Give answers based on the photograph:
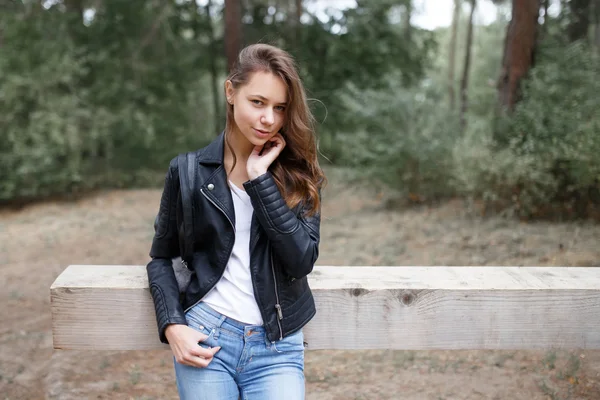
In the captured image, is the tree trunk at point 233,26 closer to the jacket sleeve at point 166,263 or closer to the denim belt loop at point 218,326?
the jacket sleeve at point 166,263

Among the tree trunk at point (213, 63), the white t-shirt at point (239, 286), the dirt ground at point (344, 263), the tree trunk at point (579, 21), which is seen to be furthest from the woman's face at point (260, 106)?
the tree trunk at point (213, 63)

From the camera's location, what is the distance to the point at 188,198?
1.76 metres

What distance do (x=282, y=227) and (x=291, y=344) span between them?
411 millimetres

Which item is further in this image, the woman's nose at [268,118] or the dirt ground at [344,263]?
the dirt ground at [344,263]

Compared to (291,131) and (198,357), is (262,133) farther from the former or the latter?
(198,357)

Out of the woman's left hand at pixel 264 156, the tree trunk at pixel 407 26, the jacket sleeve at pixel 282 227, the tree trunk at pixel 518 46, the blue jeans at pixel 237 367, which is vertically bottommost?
the blue jeans at pixel 237 367

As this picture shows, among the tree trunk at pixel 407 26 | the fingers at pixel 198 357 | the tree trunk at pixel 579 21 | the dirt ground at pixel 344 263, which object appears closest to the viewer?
the fingers at pixel 198 357

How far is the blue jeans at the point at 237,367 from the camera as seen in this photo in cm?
173

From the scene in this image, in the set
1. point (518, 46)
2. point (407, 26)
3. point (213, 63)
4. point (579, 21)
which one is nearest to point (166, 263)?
point (518, 46)

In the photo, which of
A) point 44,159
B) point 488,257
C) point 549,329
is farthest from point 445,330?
point 44,159

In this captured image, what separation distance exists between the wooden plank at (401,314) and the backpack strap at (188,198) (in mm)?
232

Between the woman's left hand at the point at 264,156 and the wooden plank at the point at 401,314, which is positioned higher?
the woman's left hand at the point at 264,156

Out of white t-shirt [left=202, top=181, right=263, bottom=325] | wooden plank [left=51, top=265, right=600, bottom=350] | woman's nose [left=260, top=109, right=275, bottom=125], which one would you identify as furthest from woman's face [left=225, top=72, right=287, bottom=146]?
wooden plank [left=51, top=265, right=600, bottom=350]

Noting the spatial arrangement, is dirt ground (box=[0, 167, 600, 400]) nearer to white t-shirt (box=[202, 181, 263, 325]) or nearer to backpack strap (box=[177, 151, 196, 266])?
white t-shirt (box=[202, 181, 263, 325])
